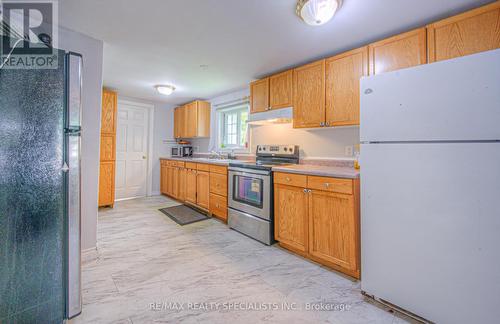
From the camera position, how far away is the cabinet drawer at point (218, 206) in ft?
10.6

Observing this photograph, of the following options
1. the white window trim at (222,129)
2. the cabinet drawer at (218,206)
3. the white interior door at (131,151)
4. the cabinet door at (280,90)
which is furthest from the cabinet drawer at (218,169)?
the white interior door at (131,151)

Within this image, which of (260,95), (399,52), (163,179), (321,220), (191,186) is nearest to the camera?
(399,52)

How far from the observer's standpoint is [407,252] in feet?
4.57

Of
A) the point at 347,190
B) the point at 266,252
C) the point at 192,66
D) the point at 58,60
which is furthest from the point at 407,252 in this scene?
the point at 192,66

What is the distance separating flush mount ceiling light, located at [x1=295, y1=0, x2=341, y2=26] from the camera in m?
1.55

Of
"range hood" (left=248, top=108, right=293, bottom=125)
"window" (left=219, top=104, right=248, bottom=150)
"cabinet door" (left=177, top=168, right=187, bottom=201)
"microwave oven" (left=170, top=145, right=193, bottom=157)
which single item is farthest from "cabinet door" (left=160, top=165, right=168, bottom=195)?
"range hood" (left=248, top=108, right=293, bottom=125)

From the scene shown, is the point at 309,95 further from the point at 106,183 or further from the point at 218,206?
the point at 106,183

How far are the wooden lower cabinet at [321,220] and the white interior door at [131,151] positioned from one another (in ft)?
12.5

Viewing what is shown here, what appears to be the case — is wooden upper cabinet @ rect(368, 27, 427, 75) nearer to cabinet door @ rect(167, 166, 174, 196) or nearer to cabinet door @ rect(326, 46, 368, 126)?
cabinet door @ rect(326, 46, 368, 126)

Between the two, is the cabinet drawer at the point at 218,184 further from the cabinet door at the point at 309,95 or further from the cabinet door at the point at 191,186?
the cabinet door at the point at 309,95

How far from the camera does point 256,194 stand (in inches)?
106

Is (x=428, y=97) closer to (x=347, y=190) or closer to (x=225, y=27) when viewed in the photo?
(x=347, y=190)

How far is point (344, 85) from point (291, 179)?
1.14 meters

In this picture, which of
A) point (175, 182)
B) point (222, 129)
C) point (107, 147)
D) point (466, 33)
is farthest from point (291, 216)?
point (107, 147)
